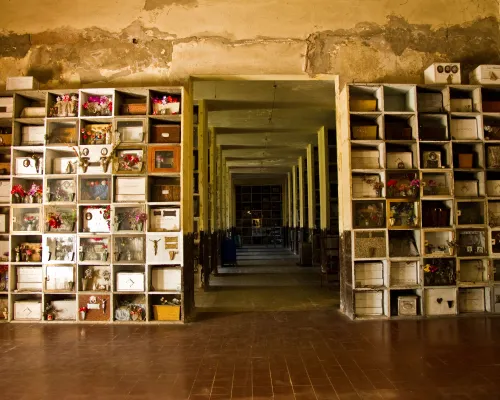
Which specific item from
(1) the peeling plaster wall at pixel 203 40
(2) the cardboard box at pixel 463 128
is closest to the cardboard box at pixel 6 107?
(1) the peeling plaster wall at pixel 203 40

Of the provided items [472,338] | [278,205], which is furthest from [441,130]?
[278,205]

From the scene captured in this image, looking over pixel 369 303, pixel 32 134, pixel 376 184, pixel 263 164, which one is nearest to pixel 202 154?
pixel 32 134

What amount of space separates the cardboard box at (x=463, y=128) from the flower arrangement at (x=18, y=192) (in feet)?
17.1

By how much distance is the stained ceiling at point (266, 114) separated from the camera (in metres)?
7.00

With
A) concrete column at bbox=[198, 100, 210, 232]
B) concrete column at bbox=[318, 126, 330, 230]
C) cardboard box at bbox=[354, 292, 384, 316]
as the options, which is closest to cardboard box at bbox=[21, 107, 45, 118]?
concrete column at bbox=[198, 100, 210, 232]

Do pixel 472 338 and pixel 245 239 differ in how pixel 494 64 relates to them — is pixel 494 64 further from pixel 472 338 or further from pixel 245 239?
pixel 245 239

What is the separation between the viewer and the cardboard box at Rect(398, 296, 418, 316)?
481 centimetres

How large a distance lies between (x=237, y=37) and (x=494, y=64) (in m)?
3.30

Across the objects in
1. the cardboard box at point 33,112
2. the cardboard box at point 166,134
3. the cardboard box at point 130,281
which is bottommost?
the cardboard box at point 130,281

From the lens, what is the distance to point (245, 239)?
68.8 feet

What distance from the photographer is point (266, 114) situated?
8.86 metres

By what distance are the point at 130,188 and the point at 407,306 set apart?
3531mm

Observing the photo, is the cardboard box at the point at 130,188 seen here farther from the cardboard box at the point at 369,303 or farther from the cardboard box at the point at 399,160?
the cardboard box at the point at 399,160

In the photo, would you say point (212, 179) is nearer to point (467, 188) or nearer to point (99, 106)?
point (99, 106)
